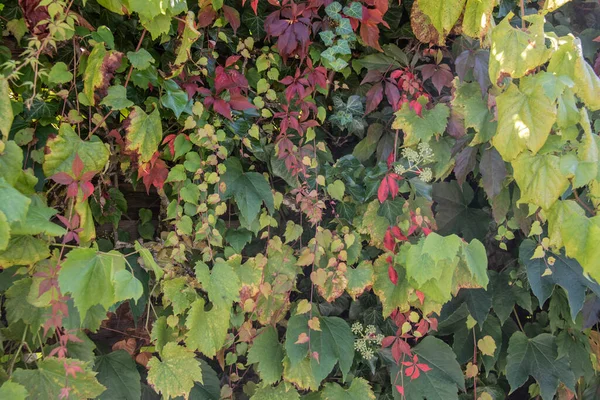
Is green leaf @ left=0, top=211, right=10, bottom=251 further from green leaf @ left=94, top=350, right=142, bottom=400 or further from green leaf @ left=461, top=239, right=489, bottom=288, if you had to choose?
green leaf @ left=461, top=239, right=489, bottom=288

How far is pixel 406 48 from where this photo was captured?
174cm

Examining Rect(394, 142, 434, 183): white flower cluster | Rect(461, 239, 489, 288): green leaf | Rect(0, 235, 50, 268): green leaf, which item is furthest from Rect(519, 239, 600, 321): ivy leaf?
Rect(0, 235, 50, 268): green leaf

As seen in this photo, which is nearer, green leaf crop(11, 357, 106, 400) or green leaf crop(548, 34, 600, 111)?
green leaf crop(548, 34, 600, 111)

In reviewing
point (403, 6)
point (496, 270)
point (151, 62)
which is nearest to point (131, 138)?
point (151, 62)

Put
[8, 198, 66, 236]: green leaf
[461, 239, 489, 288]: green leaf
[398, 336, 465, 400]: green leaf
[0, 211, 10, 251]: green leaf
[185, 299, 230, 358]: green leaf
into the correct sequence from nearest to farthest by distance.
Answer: [0, 211, 10, 251]: green leaf
[8, 198, 66, 236]: green leaf
[461, 239, 489, 288]: green leaf
[185, 299, 230, 358]: green leaf
[398, 336, 465, 400]: green leaf

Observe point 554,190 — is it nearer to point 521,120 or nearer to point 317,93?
point 521,120

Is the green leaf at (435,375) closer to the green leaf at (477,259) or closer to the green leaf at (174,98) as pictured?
the green leaf at (477,259)

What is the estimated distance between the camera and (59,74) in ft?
4.54

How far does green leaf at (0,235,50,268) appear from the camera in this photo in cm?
130

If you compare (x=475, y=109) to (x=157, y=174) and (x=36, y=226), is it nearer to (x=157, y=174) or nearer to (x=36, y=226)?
(x=157, y=174)

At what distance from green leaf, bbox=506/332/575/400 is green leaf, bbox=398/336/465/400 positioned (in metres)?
0.22

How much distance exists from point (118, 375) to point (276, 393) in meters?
0.49

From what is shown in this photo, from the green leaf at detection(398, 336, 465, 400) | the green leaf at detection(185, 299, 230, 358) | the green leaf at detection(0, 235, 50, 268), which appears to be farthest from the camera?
the green leaf at detection(398, 336, 465, 400)

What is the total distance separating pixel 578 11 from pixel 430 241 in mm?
1161
